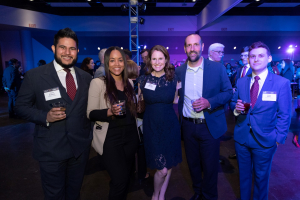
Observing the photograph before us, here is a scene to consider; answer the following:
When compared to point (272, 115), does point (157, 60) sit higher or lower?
higher

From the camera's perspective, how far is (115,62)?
1.78 metres

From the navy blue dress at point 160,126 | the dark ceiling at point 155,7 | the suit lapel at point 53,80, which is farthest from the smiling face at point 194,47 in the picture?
the dark ceiling at point 155,7

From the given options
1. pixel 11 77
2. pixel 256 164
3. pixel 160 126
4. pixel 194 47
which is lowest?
pixel 256 164

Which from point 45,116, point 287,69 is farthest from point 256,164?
point 287,69

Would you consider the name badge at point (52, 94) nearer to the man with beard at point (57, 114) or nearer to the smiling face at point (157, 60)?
the man with beard at point (57, 114)

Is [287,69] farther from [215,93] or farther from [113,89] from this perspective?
[113,89]

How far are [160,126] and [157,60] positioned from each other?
673 millimetres

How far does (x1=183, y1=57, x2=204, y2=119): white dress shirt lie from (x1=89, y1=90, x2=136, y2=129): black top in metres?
0.62

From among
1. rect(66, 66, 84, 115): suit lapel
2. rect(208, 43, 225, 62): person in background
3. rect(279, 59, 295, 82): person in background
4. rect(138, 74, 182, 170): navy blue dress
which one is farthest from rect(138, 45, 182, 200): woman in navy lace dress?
rect(279, 59, 295, 82): person in background

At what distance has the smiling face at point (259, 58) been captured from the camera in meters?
1.70

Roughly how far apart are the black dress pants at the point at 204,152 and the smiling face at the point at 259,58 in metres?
0.74

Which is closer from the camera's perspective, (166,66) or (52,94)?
(52,94)

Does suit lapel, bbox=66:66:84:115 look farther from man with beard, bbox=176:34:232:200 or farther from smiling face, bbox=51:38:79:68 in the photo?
man with beard, bbox=176:34:232:200

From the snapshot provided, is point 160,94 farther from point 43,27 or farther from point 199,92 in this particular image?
point 43,27
